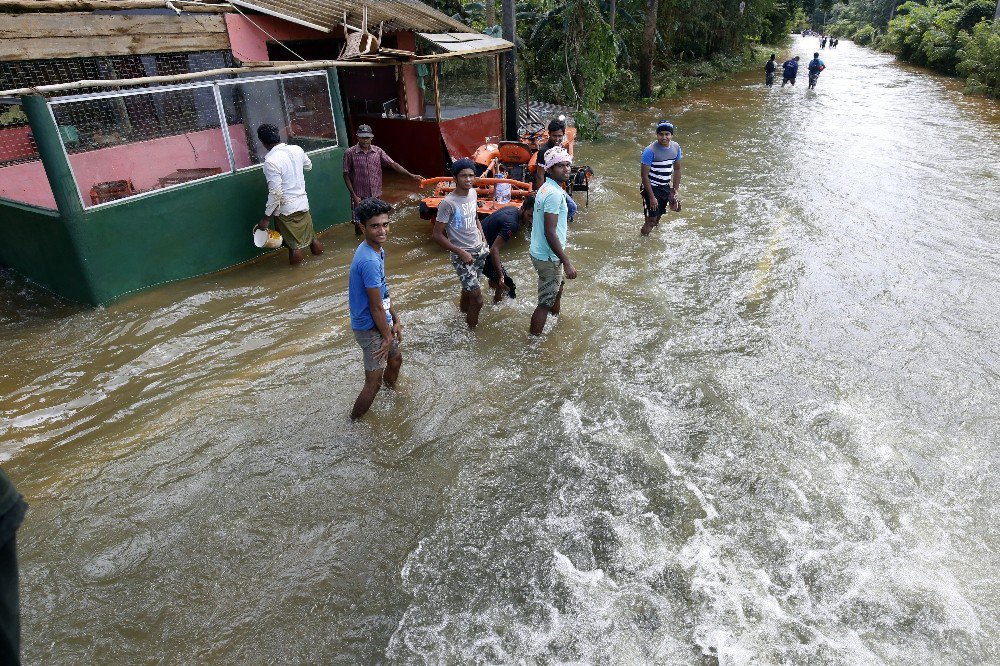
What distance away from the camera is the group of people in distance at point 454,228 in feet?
15.2

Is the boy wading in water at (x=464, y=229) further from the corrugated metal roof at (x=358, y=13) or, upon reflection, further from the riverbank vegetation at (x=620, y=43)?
the riverbank vegetation at (x=620, y=43)

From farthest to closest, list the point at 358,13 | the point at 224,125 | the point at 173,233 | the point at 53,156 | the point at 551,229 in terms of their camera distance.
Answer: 1. the point at 358,13
2. the point at 224,125
3. the point at 173,233
4. the point at 53,156
5. the point at 551,229

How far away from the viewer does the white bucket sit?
25.6 ft

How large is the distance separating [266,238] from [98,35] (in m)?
2.98

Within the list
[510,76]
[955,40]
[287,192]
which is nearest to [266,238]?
[287,192]

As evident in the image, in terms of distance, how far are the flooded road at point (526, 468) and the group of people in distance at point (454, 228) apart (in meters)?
0.40

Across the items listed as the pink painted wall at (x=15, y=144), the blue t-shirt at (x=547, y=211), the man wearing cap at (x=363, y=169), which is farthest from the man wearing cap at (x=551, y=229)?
the pink painted wall at (x=15, y=144)

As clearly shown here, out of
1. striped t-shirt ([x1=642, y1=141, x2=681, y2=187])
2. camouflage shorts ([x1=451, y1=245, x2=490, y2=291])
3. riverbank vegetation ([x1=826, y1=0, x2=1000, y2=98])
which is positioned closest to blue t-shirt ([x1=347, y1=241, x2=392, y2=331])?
camouflage shorts ([x1=451, y1=245, x2=490, y2=291])

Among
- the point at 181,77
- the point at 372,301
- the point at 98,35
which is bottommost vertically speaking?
the point at 372,301

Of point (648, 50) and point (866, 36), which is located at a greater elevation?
point (648, 50)

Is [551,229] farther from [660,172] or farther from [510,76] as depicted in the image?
[510,76]

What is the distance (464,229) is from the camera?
242 inches

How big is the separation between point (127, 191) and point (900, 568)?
795 cm

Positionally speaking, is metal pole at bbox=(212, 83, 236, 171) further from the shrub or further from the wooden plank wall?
the shrub
